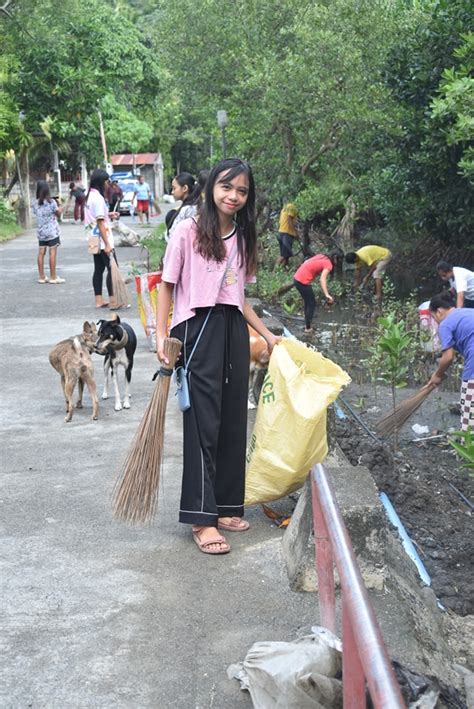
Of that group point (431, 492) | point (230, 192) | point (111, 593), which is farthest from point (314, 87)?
point (111, 593)

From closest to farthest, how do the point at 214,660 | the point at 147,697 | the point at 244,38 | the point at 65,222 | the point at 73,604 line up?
the point at 147,697
the point at 214,660
the point at 73,604
the point at 244,38
the point at 65,222

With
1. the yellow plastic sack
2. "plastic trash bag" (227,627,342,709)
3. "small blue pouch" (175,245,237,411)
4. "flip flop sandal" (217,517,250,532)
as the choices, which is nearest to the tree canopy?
the yellow plastic sack

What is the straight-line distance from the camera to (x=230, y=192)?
4.70 m

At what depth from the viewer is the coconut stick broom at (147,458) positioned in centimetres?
467

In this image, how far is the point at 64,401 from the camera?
27.5ft

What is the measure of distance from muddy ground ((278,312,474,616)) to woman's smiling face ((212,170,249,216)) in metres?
2.34

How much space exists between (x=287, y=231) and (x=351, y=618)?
16853 millimetres

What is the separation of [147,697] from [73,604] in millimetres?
860

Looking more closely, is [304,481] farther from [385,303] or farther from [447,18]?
[385,303]

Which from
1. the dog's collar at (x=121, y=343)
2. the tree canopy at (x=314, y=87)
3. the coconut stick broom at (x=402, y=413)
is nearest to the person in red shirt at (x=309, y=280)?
the tree canopy at (x=314, y=87)

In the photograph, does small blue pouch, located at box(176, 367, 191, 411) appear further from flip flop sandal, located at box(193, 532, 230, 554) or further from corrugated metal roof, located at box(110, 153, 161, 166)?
corrugated metal roof, located at box(110, 153, 161, 166)

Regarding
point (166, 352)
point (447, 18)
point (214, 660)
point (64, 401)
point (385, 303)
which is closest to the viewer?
point (214, 660)

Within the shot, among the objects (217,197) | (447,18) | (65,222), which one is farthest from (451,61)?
(65,222)

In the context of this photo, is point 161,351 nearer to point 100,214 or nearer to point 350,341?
point 100,214
